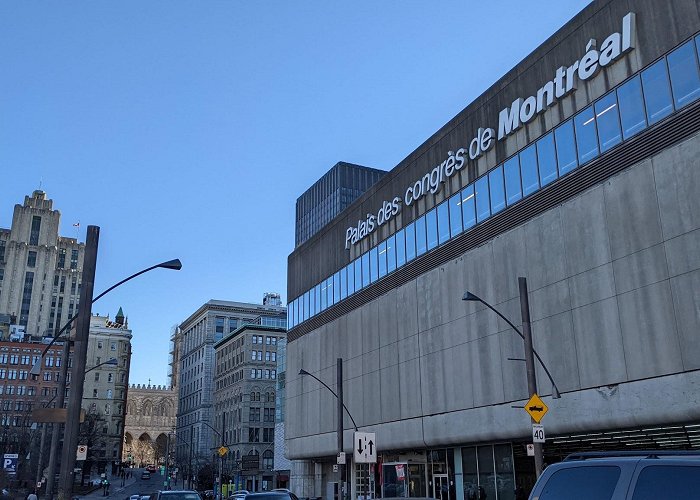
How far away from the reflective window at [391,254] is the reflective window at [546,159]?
14450mm

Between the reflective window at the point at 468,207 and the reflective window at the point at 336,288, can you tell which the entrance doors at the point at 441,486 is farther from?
the reflective window at the point at 336,288

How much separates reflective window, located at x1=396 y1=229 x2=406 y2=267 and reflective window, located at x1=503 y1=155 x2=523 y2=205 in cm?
1069

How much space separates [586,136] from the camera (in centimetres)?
2844

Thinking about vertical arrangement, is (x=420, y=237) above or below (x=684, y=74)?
below

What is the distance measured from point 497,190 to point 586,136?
6225 mm

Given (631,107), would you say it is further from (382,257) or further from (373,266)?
(373,266)

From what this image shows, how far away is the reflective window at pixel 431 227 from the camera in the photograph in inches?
1542

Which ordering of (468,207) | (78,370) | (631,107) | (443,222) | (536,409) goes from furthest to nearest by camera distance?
→ 1. (443,222)
2. (468,207)
3. (631,107)
4. (536,409)
5. (78,370)

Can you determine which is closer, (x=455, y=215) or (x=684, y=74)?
(x=684, y=74)

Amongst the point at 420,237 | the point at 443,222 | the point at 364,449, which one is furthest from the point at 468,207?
the point at 364,449

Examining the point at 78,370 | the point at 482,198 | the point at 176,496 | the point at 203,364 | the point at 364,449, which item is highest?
the point at 203,364

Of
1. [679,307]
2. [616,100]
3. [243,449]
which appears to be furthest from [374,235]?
[243,449]

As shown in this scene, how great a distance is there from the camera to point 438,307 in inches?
1483

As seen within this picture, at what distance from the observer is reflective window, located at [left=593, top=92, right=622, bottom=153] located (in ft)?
88.4
